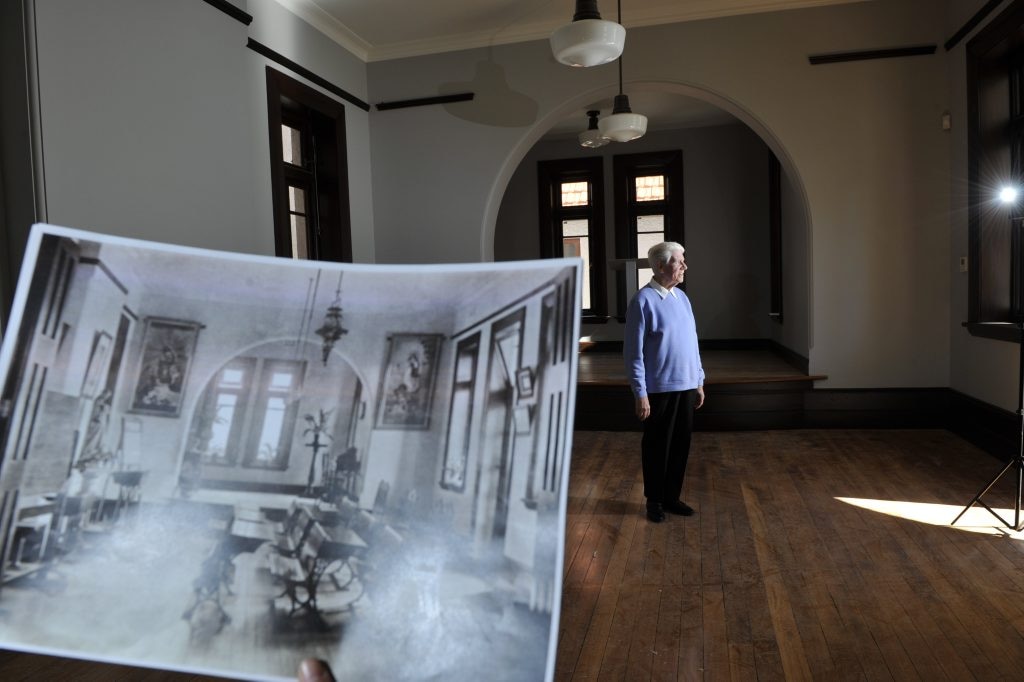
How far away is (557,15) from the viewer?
5621mm

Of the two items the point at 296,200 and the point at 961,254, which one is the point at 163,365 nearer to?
the point at 296,200

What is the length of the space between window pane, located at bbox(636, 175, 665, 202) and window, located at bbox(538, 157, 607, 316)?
543 mm

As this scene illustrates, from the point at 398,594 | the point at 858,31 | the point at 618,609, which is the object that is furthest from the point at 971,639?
the point at 858,31

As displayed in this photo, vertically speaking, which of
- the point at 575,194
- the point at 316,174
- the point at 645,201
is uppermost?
the point at 575,194

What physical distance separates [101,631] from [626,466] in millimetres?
4104

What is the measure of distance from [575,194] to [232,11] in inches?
256

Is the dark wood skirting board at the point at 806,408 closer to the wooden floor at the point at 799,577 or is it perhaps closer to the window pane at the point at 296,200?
the wooden floor at the point at 799,577

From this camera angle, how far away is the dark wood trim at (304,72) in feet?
15.2

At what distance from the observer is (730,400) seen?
5.66 meters

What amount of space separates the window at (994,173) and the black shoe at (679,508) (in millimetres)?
2533

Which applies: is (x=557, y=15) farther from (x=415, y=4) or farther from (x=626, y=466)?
(x=626, y=466)

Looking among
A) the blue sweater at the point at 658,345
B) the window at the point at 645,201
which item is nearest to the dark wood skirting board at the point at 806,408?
the blue sweater at the point at 658,345

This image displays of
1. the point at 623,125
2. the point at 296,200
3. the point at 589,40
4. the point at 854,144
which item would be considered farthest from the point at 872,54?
the point at 296,200

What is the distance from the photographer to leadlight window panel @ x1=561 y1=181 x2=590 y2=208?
10031 millimetres
